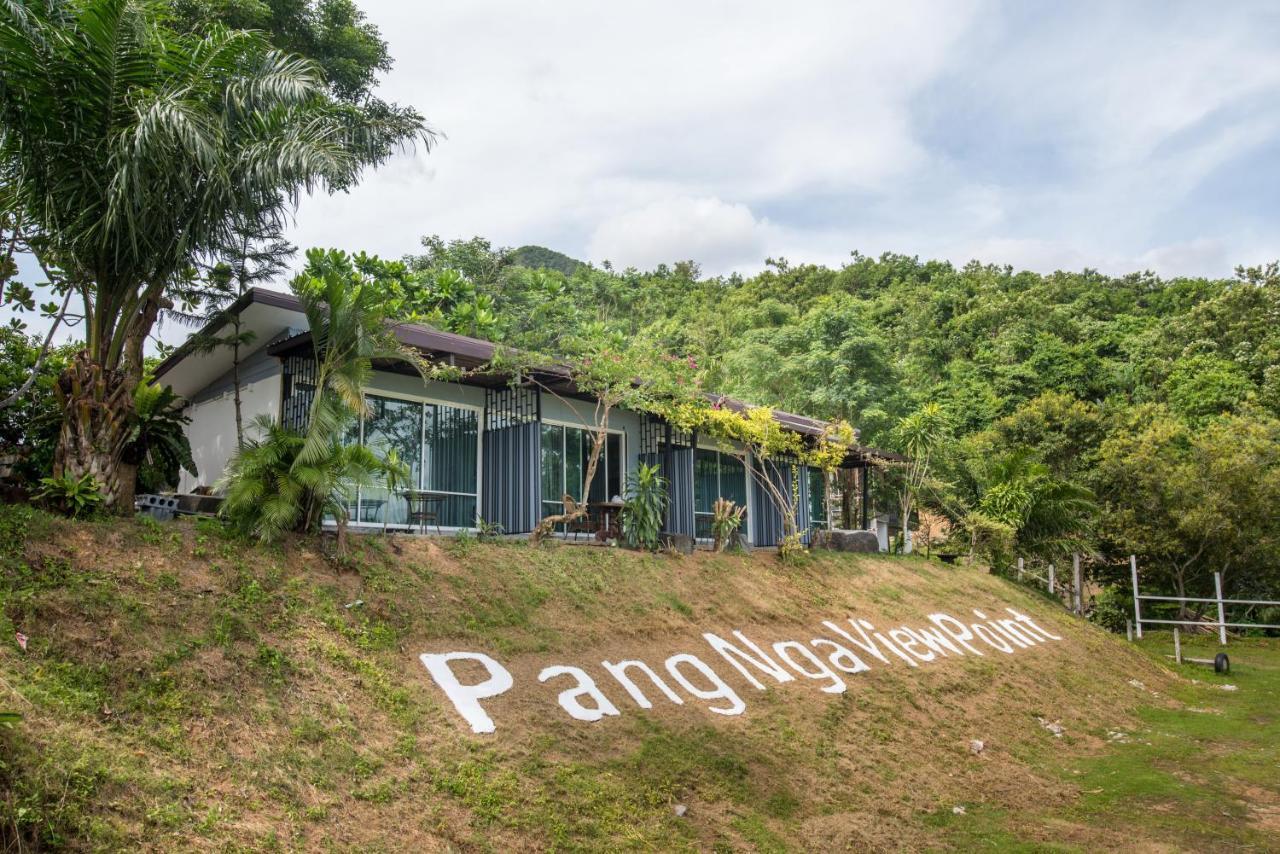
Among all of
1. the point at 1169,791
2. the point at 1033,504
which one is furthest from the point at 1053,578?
the point at 1169,791

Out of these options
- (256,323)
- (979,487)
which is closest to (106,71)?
(256,323)

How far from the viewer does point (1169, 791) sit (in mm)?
10555

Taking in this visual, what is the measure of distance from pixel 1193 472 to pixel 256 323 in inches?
948

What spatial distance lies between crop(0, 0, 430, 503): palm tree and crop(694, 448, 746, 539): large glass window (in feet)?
36.5

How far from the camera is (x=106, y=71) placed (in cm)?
918

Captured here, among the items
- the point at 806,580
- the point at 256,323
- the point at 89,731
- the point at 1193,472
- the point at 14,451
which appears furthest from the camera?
the point at 1193,472

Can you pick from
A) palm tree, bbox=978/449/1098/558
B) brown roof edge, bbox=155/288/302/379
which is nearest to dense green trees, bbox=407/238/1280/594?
palm tree, bbox=978/449/1098/558

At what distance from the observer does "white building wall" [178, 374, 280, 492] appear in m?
14.1

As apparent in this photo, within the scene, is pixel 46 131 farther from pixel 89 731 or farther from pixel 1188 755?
pixel 1188 755

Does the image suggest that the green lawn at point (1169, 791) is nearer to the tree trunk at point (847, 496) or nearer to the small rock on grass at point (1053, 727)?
the small rock on grass at point (1053, 727)

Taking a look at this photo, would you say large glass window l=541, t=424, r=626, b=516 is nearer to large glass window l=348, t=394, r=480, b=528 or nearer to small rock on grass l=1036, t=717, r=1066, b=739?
large glass window l=348, t=394, r=480, b=528

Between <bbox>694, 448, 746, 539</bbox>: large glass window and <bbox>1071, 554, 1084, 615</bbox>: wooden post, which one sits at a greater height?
<bbox>694, 448, 746, 539</bbox>: large glass window

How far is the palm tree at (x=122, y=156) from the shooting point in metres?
8.95

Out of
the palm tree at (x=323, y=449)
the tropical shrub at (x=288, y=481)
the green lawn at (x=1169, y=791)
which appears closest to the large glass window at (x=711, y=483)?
the green lawn at (x=1169, y=791)
